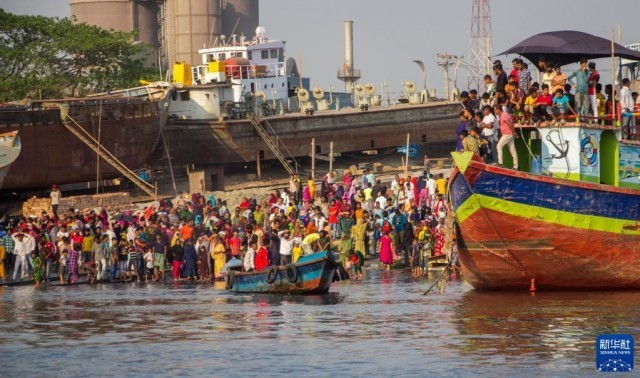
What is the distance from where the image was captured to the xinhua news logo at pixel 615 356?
2234 centimetres

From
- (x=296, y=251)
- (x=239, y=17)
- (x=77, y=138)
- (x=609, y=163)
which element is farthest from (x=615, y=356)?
(x=239, y=17)

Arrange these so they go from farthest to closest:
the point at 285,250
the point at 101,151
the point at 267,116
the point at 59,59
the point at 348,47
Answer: the point at 348,47 → the point at 59,59 → the point at 267,116 → the point at 101,151 → the point at 285,250

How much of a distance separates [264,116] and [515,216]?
32295 millimetres

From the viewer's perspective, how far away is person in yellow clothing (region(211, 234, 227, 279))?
3928 centimetres

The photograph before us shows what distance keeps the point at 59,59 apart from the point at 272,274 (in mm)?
42892

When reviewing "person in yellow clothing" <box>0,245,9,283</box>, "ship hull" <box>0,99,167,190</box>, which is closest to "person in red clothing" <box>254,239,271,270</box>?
"person in yellow clothing" <box>0,245,9,283</box>

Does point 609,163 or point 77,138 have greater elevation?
point 77,138

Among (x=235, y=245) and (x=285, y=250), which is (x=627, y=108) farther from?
(x=235, y=245)

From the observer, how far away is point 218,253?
1553 inches

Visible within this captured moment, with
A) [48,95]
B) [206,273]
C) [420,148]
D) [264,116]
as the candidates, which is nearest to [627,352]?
[206,273]

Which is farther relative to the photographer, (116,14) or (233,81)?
(116,14)

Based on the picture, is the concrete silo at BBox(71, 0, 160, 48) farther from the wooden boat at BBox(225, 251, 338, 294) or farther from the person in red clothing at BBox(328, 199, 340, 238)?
the wooden boat at BBox(225, 251, 338, 294)

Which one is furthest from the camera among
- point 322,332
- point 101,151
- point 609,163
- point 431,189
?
point 101,151

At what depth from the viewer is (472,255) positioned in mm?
32219
